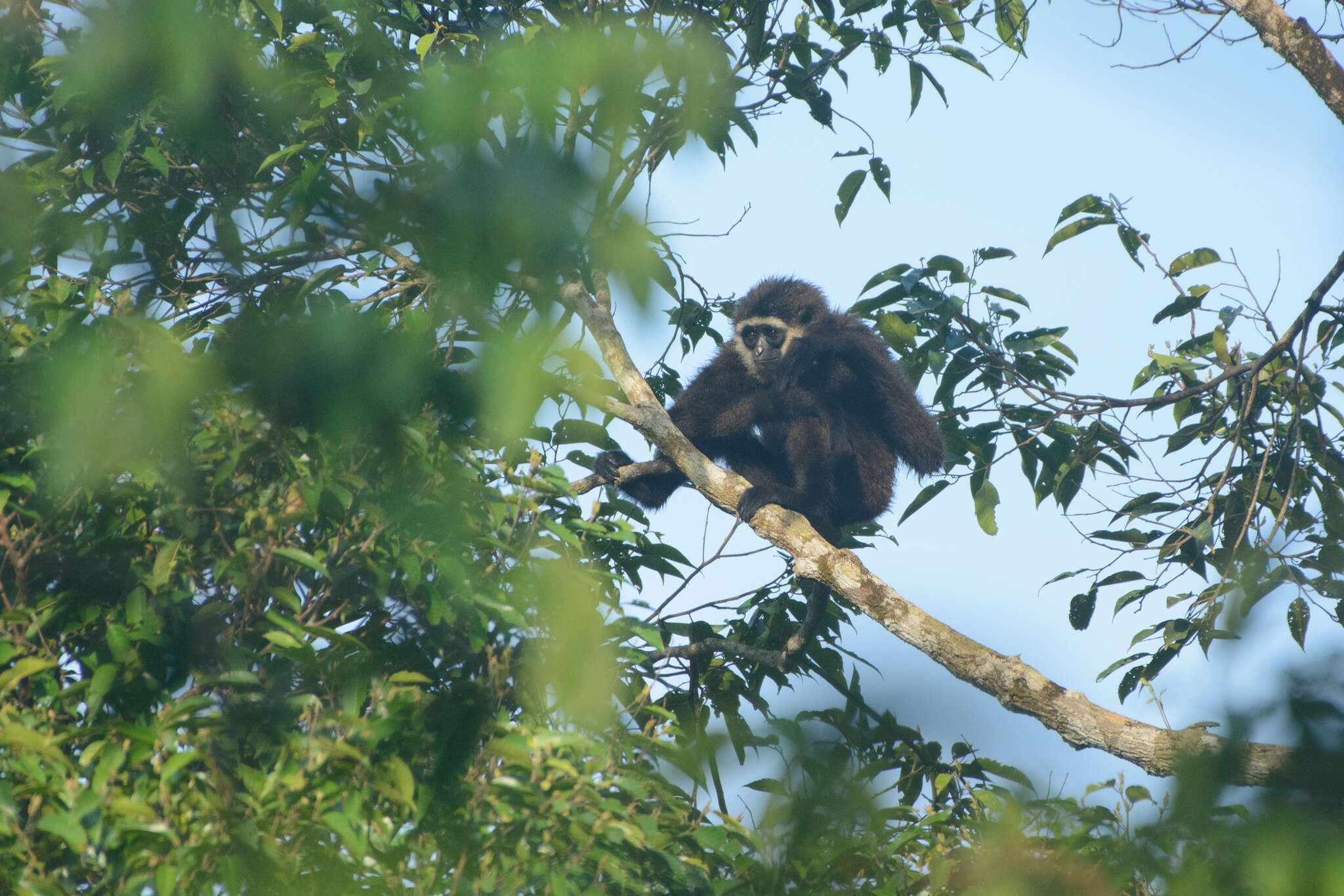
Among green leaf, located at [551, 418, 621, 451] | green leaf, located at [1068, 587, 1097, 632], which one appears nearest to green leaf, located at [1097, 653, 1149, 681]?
green leaf, located at [1068, 587, 1097, 632]

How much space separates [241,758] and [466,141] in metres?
1.35

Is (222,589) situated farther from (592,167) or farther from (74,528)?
(592,167)

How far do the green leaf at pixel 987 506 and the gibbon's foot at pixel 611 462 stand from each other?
1.90 meters

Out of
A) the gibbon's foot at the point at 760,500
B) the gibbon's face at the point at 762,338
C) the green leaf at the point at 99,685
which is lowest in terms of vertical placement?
the green leaf at the point at 99,685

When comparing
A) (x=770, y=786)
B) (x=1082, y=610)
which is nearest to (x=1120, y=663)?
(x=1082, y=610)

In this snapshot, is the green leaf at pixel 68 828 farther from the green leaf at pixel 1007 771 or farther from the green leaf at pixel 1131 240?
the green leaf at pixel 1131 240

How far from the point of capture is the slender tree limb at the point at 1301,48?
4.23 meters

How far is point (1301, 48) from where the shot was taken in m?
4.29

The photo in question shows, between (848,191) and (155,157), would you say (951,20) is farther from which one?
(155,157)

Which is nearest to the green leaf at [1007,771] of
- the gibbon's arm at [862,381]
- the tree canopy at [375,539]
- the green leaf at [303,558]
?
the tree canopy at [375,539]

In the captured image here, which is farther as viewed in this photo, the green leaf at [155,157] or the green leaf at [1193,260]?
the green leaf at [1193,260]

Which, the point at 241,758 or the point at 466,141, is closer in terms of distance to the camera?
the point at 466,141

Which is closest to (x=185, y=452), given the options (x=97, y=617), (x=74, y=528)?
(x=97, y=617)

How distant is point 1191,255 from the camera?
13.7ft
